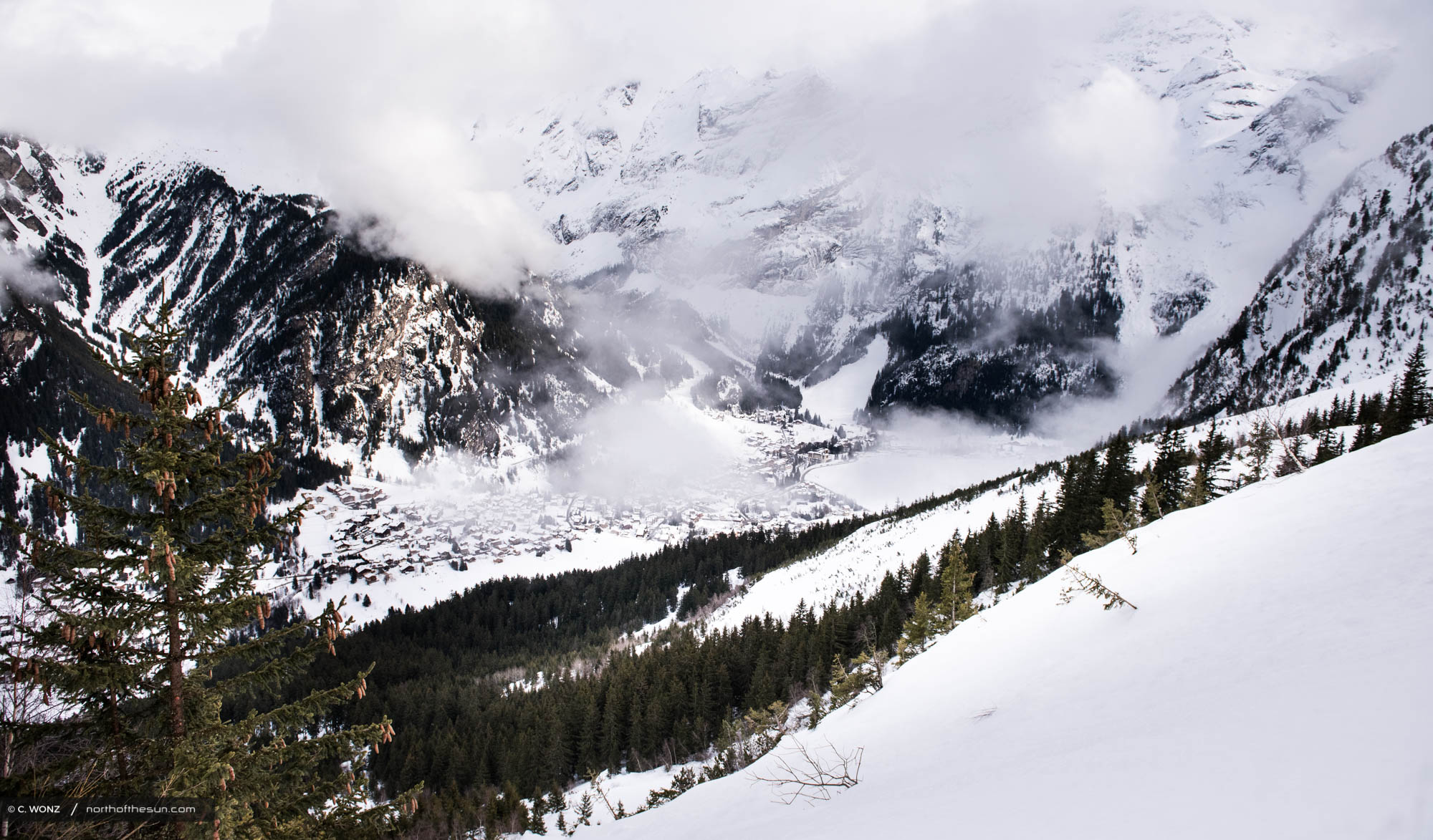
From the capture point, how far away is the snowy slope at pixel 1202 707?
3.75 m

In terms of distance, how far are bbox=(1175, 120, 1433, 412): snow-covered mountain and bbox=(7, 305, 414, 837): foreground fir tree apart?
16512 cm

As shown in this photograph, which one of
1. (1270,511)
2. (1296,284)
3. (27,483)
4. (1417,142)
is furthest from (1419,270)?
(27,483)

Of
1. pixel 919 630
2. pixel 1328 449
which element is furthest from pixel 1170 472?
pixel 919 630

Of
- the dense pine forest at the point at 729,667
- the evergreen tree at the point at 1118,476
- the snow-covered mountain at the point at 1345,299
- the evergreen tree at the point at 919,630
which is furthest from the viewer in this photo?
the snow-covered mountain at the point at 1345,299

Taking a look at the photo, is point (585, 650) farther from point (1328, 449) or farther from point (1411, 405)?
point (1411, 405)

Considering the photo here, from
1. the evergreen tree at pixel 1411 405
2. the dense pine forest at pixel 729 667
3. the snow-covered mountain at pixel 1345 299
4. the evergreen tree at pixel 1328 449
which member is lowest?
the dense pine forest at pixel 729 667

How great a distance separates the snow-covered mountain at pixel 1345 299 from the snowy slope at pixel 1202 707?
500 feet

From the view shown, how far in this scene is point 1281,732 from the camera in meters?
4.37

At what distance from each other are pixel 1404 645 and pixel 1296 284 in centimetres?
20939

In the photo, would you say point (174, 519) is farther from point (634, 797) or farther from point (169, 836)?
point (634, 797)

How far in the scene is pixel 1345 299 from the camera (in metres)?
132

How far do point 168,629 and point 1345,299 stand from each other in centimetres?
19602

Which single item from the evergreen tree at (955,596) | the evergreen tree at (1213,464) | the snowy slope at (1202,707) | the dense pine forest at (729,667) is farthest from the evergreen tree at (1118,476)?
the snowy slope at (1202,707)

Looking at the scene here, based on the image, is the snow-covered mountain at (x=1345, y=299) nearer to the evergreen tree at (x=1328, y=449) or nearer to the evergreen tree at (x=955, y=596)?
the evergreen tree at (x=1328, y=449)
